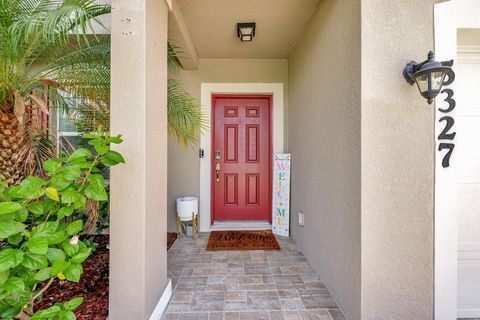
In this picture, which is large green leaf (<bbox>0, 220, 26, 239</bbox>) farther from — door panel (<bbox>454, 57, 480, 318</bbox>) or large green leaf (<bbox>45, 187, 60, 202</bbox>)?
door panel (<bbox>454, 57, 480, 318</bbox>)

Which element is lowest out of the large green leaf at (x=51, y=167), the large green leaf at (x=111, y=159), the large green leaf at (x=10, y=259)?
the large green leaf at (x=10, y=259)

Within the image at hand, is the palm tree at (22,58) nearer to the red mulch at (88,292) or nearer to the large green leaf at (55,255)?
the large green leaf at (55,255)

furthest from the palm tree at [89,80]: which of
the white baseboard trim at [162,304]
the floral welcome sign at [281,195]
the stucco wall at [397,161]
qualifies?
the floral welcome sign at [281,195]

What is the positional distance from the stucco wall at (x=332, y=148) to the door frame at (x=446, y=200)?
0.48 m

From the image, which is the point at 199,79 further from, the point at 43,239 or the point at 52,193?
the point at 43,239

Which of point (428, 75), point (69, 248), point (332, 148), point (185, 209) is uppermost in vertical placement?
point (428, 75)

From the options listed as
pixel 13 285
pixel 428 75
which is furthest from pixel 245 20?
pixel 13 285

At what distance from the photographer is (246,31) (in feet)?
8.03

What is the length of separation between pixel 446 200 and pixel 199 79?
2.94 meters

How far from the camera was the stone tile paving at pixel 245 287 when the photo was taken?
1.58 metres

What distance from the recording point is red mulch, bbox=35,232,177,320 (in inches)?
59.9

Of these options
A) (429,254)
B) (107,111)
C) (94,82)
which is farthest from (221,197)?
(429,254)

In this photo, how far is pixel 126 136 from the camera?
4.47 feet

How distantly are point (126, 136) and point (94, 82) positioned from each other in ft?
2.49
